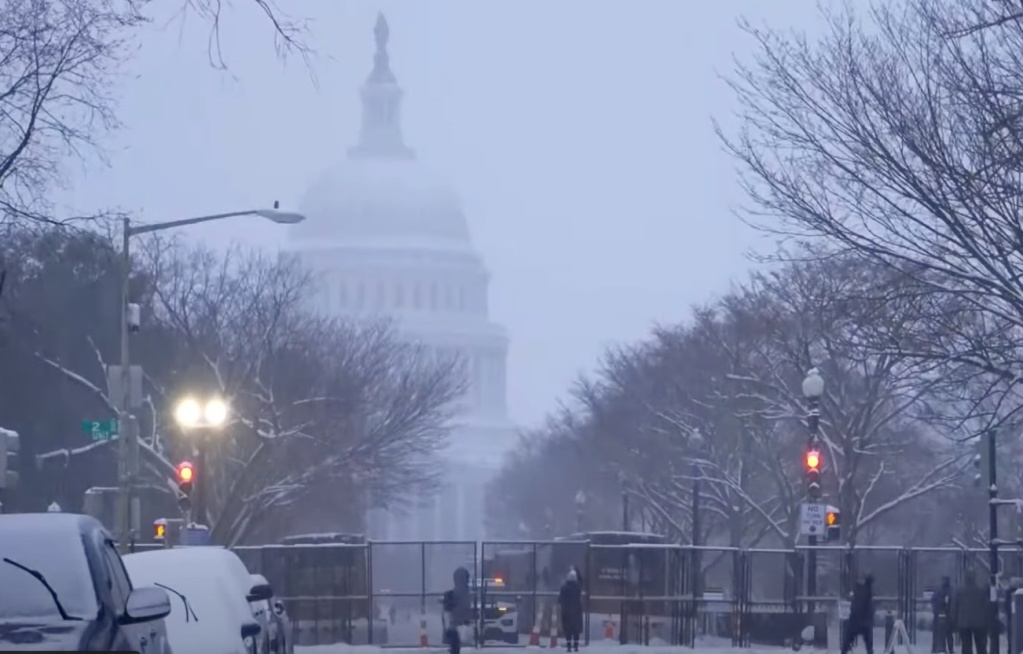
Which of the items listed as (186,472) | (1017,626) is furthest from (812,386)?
(186,472)

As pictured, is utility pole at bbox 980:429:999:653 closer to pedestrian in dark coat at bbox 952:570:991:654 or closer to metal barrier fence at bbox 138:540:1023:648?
pedestrian in dark coat at bbox 952:570:991:654

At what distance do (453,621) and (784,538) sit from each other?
22.5 meters

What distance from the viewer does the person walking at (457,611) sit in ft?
117

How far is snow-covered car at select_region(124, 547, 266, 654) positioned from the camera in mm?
15656

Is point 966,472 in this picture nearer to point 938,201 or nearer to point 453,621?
point 453,621

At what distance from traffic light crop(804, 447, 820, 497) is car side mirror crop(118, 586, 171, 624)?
1081 inches

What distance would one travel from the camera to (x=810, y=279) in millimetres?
39125

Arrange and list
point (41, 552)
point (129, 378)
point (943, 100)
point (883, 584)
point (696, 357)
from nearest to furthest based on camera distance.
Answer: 1. point (41, 552)
2. point (943, 100)
3. point (129, 378)
4. point (883, 584)
5. point (696, 357)

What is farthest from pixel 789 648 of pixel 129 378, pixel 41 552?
pixel 41 552

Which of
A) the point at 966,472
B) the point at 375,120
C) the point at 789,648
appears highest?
the point at 375,120

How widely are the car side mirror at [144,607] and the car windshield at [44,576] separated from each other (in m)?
0.19

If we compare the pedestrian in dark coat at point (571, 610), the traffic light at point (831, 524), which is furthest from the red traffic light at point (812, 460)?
the pedestrian in dark coat at point (571, 610)

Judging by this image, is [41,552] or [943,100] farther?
[943,100]

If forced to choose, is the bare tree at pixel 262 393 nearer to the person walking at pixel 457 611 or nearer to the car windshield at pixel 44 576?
the person walking at pixel 457 611
